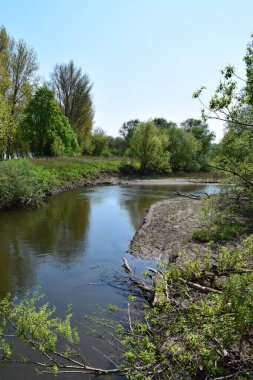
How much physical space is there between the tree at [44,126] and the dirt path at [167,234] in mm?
22802

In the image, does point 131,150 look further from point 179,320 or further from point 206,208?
point 179,320

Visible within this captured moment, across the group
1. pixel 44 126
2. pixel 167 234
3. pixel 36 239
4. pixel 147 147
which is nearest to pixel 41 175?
pixel 44 126

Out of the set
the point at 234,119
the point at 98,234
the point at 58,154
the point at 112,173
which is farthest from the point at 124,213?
the point at 112,173

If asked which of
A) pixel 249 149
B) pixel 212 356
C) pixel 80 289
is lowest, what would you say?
pixel 80 289

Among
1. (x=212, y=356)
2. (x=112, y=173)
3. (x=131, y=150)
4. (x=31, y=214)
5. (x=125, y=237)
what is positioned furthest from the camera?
(x=131, y=150)

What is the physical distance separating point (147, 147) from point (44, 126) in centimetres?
1660

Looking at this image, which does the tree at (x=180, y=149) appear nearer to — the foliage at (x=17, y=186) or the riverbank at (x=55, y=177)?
the riverbank at (x=55, y=177)

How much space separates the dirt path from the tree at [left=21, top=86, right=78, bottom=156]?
2280 cm

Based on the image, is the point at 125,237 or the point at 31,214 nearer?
the point at 125,237

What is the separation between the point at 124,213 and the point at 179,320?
744 inches

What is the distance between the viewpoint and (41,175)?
30.5 meters

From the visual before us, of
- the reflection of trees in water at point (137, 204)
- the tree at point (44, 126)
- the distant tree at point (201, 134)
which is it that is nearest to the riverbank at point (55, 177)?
the tree at point (44, 126)

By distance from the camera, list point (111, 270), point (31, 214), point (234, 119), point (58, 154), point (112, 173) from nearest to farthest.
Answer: point (234, 119) → point (111, 270) → point (31, 214) → point (58, 154) → point (112, 173)

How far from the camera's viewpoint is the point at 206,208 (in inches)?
416
